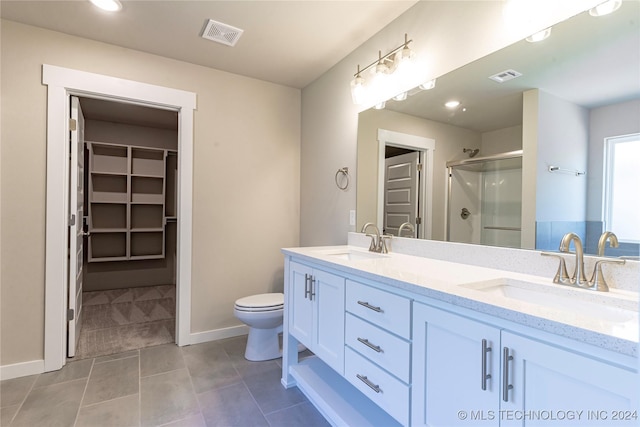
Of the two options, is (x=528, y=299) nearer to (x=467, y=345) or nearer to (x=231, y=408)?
(x=467, y=345)

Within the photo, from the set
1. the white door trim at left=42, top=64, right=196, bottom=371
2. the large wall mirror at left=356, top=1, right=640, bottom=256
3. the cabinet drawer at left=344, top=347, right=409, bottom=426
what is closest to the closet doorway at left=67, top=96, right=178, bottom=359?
the white door trim at left=42, top=64, right=196, bottom=371

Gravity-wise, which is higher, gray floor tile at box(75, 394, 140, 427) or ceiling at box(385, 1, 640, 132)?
ceiling at box(385, 1, 640, 132)

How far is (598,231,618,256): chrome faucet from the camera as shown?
1072 millimetres

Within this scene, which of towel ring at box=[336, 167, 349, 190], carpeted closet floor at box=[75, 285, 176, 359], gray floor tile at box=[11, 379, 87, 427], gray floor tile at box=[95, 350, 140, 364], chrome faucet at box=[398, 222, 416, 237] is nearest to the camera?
gray floor tile at box=[11, 379, 87, 427]

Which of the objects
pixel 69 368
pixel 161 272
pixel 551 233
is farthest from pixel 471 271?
pixel 161 272

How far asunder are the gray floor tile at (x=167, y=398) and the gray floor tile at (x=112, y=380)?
0.09 metres

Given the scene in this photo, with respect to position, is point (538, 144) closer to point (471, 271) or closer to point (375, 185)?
point (471, 271)

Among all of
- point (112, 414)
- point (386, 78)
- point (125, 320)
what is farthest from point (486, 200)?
point (125, 320)

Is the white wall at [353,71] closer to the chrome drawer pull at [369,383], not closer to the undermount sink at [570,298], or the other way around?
the undermount sink at [570,298]

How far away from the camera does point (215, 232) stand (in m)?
2.71

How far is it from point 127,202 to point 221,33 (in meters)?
3.17

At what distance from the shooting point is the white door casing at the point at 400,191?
1.94 m

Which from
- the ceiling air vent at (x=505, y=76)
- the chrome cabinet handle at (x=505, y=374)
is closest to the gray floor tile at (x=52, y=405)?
the chrome cabinet handle at (x=505, y=374)

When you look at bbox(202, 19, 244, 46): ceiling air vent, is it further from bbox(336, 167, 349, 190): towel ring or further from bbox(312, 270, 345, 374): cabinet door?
bbox(312, 270, 345, 374): cabinet door
